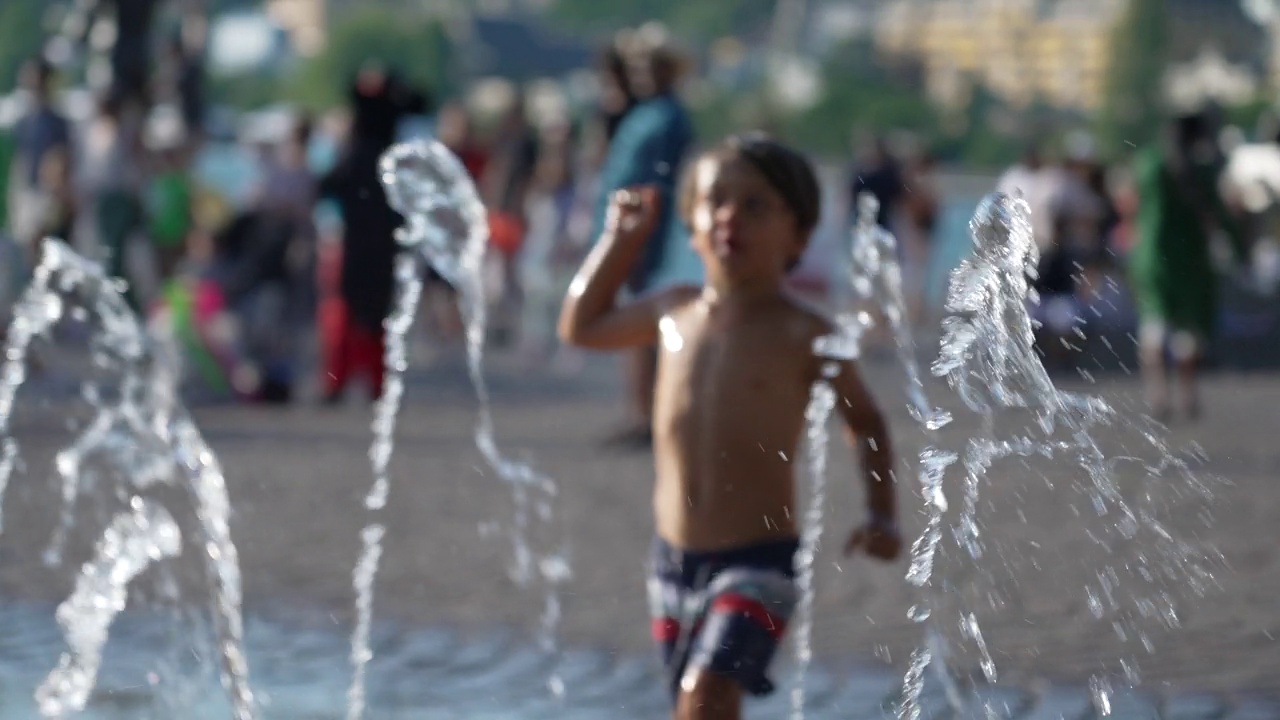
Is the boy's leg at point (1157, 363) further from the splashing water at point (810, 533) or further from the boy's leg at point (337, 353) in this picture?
the boy's leg at point (337, 353)

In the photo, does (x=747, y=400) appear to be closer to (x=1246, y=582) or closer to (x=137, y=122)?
(x=1246, y=582)

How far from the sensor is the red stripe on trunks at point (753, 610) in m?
3.48

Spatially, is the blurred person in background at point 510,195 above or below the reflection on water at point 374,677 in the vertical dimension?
below

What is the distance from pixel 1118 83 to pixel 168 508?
103m

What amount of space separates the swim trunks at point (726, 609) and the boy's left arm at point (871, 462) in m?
0.11

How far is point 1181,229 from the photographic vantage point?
10.9 m

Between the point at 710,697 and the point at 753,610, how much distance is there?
6.0 inches

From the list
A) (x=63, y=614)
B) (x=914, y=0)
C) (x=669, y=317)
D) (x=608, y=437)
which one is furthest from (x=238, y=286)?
(x=914, y=0)

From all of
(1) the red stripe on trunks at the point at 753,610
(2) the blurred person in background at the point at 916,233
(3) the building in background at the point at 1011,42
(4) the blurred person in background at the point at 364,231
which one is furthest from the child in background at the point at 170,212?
(3) the building in background at the point at 1011,42

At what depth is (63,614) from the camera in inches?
228

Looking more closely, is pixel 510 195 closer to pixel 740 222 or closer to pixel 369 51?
pixel 740 222

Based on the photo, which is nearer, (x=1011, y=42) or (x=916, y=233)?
(x=916, y=233)

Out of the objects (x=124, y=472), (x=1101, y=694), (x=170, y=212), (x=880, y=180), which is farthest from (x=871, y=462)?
(x=880, y=180)

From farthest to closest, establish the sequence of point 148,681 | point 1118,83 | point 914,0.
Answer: point 914,0, point 1118,83, point 148,681
